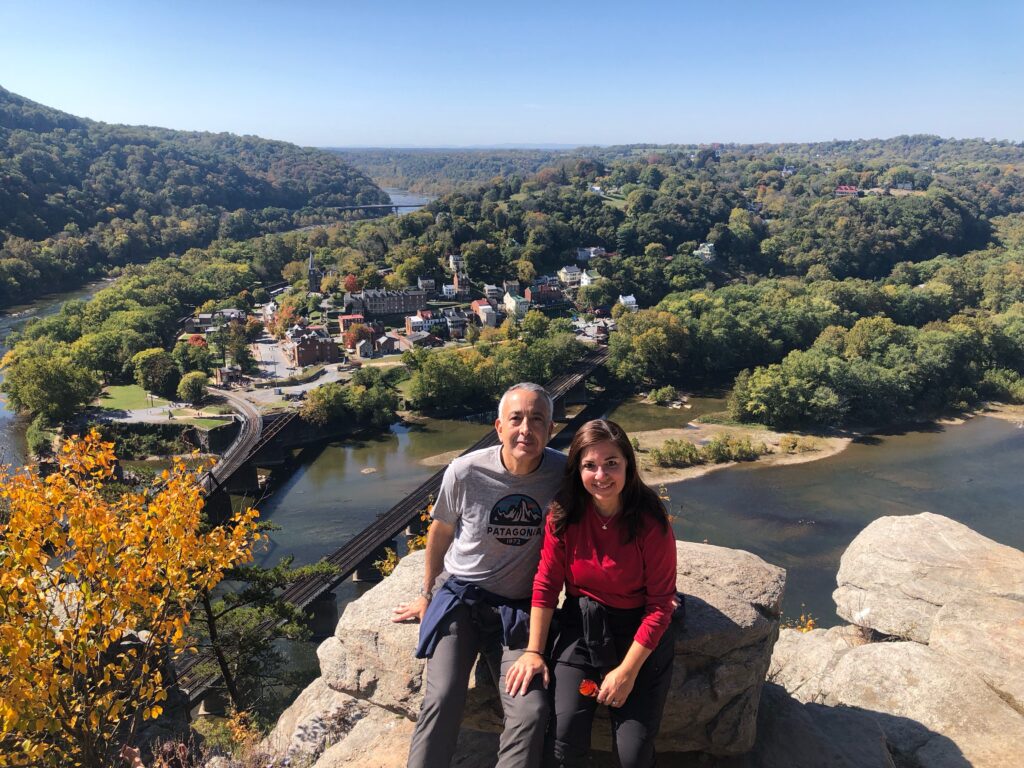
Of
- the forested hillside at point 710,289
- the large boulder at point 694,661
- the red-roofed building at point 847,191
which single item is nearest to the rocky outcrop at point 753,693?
the large boulder at point 694,661

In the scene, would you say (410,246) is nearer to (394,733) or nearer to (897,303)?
(897,303)

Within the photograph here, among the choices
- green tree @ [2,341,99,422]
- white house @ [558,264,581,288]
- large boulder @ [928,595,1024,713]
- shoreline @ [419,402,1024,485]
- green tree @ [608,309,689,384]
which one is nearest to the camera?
large boulder @ [928,595,1024,713]

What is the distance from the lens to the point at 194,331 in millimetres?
46875

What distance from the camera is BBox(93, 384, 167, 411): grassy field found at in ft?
109

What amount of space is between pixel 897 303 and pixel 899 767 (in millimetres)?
52293

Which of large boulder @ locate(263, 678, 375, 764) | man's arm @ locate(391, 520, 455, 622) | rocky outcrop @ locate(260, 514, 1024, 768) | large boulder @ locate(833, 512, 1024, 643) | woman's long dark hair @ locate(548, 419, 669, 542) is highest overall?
woman's long dark hair @ locate(548, 419, 669, 542)

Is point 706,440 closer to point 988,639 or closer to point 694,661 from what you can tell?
point 988,639

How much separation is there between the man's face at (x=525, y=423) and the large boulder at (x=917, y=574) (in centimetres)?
760

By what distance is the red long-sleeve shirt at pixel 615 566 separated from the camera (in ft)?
12.5

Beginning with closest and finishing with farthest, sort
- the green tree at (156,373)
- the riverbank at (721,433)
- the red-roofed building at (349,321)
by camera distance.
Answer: the riverbank at (721,433) < the green tree at (156,373) < the red-roofed building at (349,321)

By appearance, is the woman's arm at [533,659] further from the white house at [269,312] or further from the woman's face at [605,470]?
the white house at [269,312]

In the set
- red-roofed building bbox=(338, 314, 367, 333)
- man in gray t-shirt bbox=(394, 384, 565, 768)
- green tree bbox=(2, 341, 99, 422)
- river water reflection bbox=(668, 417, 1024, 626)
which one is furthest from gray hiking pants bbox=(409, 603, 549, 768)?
red-roofed building bbox=(338, 314, 367, 333)

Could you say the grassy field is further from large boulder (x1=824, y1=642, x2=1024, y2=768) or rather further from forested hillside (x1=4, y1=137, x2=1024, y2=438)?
large boulder (x1=824, y1=642, x2=1024, y2=768)

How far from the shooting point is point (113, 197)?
89.2 meters
